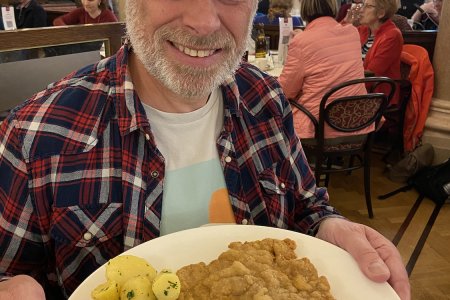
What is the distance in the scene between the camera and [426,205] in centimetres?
356

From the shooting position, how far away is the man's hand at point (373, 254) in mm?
904

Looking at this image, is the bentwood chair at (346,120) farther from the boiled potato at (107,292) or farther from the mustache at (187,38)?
the boiled potato at (107,292)

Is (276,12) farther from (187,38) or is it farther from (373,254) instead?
(373,254)

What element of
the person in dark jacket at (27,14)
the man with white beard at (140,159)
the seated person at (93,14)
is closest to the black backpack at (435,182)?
the man with white beard at (140,159)

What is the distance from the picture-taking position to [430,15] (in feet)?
21.1

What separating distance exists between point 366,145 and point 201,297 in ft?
9.07

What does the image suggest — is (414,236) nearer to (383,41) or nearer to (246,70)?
(383,41)

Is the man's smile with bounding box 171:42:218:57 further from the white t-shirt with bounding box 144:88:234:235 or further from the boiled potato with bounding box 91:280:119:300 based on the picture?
the boiled potato with bounding box 91:280:119:300

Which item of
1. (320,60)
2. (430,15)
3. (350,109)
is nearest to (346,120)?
(350,109)

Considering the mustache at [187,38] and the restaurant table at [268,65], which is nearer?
the mustache at [187,38]

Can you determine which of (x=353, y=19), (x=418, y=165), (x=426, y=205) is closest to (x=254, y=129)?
(x=426, y=205)

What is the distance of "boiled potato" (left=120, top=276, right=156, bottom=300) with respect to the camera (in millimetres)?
732

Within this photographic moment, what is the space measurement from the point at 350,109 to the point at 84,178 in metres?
2.31

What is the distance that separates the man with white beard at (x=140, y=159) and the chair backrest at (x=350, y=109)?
179cm
